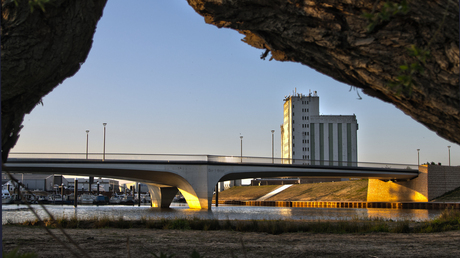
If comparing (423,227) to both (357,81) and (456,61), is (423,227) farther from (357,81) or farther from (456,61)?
(456,61)

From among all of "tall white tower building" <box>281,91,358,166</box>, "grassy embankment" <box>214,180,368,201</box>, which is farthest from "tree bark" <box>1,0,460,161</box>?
"tall white tower building" <box>281,91,358,166</box>

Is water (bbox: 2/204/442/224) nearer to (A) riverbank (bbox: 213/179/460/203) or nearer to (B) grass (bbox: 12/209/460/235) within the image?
(B) grass (bbox: 12/209/460/235)

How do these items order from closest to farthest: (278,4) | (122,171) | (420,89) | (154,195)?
1. (420,89)
2. (278,4)
3. (122,171)
4. (154,195)

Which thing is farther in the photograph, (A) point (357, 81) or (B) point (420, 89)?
(A) point (357, 81)

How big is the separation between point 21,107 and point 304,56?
5773 millimetres

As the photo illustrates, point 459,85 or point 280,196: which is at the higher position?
point 459,85

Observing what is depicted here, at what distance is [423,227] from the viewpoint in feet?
59.6

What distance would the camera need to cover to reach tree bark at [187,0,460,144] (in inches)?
260

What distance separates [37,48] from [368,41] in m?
5.88

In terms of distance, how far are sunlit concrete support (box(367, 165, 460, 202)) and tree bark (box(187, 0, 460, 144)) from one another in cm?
6355

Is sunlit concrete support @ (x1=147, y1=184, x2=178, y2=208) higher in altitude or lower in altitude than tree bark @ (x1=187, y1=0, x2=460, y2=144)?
lower

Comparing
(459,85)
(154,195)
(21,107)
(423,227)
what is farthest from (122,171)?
(459,85)

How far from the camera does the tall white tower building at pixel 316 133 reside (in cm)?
13200

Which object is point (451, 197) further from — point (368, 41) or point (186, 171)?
point (368, 41)
